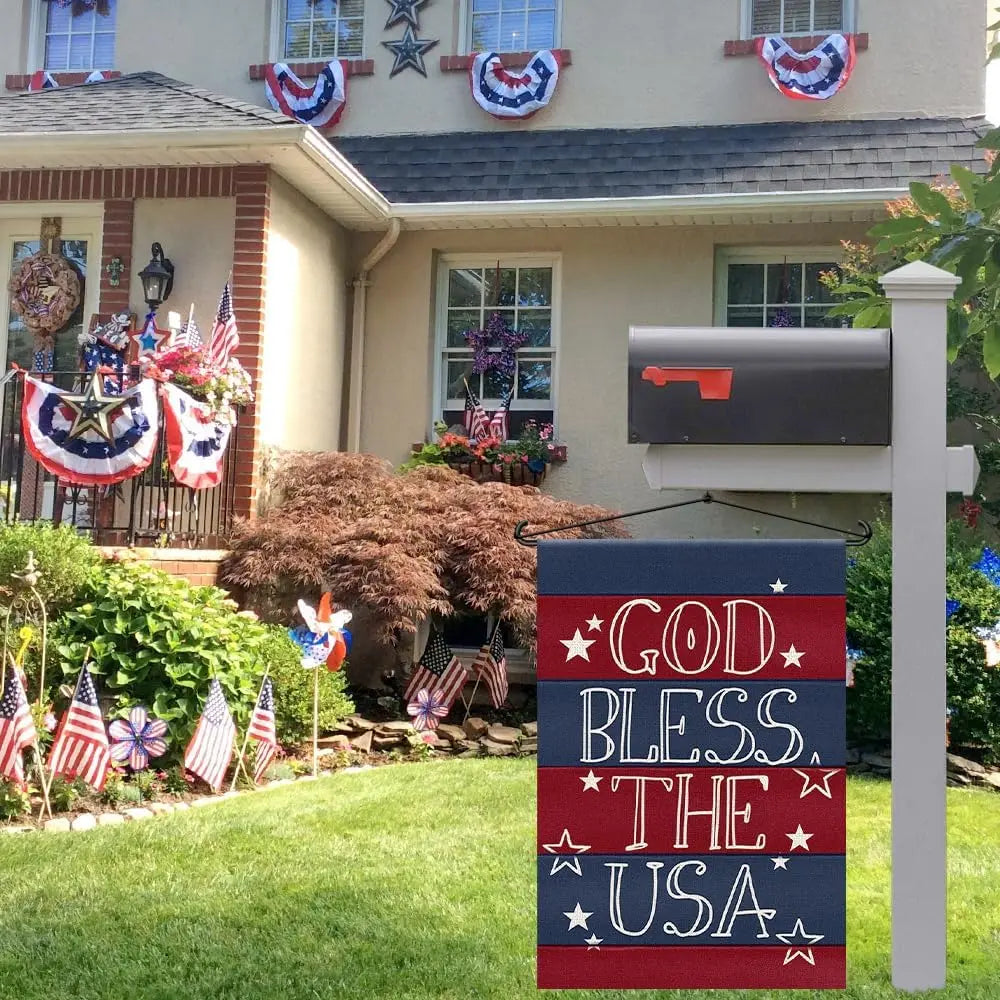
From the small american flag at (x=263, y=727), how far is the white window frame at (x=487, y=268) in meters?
4.38

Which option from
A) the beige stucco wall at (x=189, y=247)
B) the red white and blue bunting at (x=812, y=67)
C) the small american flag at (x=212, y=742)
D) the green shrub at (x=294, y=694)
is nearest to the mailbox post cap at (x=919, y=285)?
the small american flag at (x=212, y=742)

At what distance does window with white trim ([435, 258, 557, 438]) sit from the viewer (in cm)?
970

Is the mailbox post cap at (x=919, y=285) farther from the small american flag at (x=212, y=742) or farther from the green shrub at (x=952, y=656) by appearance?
the green shrub at (x=952, y=656)

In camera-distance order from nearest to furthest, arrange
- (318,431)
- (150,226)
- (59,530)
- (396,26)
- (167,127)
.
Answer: (59,530), (167,127), (150,226), (318,431), (396,26)

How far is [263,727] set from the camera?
5.66 metres

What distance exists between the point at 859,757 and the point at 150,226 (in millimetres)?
6020

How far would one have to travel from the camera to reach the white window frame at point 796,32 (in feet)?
32.4

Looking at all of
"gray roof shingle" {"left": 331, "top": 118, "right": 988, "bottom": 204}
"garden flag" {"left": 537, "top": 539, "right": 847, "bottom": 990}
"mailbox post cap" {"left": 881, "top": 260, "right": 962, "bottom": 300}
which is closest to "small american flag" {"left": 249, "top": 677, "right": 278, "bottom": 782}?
"garden flag" {"left": 537, "top": 539, "right": 847, "bottom": 990}

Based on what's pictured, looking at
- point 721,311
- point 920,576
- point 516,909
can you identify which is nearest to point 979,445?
point 721,311

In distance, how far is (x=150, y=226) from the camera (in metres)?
8.48

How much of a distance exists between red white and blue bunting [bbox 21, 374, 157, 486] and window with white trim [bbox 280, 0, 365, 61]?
16.9 ft

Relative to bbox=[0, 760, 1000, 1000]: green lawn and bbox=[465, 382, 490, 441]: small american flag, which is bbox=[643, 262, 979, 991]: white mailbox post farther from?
bbox=[465, 382, 490, 441]: small american flag

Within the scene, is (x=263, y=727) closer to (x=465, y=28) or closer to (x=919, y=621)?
(x=919, y=621)

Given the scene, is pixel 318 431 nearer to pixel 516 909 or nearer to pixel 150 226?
pixel 150 226
